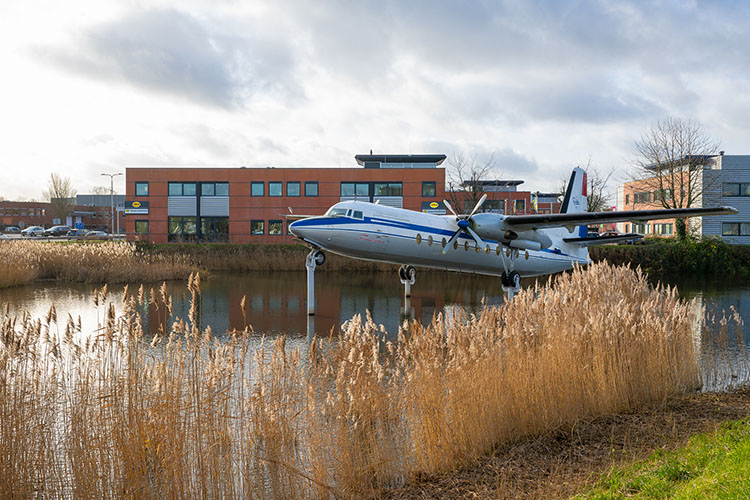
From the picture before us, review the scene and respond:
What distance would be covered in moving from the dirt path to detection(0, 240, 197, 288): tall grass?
26.1 meters

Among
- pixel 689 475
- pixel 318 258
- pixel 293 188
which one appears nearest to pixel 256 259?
pixel 293 188

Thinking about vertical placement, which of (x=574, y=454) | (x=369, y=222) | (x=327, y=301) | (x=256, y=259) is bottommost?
(x=327, y=301)

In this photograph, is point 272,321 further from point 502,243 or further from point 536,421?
point 536,421

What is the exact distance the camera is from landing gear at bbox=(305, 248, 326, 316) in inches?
725

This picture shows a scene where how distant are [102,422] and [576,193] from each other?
25.5 meters

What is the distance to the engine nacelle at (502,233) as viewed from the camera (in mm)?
20969

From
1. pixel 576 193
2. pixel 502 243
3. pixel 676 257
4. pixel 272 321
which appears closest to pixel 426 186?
pixel 676 257

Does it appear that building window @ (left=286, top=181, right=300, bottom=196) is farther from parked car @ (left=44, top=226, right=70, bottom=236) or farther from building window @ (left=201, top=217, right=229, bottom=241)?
parked car @ (left=44, top=226, right=70, bottom=236)

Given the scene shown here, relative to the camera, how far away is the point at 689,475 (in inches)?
207

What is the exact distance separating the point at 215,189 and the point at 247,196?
11.0 ft

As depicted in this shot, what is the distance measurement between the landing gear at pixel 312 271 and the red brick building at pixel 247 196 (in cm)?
3409

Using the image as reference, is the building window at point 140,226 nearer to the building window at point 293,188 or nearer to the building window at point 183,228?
the building window at point 183,228

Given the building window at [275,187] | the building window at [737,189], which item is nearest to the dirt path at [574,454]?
the building window at [275,187]

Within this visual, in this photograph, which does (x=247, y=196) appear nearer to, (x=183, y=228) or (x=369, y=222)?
(x=183, y=228)
